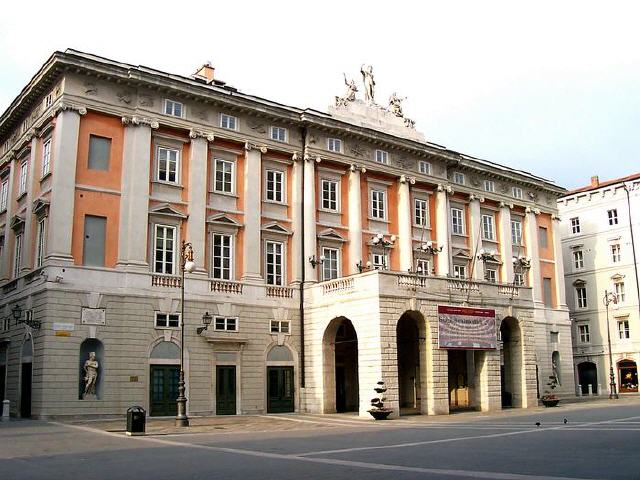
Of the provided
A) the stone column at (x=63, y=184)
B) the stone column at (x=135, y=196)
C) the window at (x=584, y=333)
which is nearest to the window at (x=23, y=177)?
the stone column at (x=63, y=184)

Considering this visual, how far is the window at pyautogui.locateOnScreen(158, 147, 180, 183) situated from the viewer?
33531 millimetres

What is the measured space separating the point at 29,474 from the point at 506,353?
→ 29.9 meters

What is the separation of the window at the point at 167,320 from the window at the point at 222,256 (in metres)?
2.96

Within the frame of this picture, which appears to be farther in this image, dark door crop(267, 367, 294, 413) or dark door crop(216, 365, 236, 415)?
dark door crop(267, 367, 294, 413)

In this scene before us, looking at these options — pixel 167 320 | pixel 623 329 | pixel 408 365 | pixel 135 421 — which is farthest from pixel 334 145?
pixel 623 329

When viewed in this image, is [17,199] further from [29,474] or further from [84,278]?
[29,474]

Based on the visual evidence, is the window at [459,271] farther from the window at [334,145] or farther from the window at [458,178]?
the window at [334,145]

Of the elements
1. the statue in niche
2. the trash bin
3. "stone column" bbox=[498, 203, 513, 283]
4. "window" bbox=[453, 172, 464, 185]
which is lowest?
the trash bin

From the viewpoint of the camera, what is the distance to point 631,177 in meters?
57.8

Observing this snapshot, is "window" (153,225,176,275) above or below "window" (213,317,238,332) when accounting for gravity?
above

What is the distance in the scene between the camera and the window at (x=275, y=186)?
122ft

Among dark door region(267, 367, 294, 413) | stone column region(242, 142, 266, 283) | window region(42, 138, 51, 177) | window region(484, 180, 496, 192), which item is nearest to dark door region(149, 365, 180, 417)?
dark door region(267, 367, 294, 413)

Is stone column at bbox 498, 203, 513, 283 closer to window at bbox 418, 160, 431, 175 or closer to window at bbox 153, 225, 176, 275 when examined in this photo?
window at bbox 418, 160, 431, 175

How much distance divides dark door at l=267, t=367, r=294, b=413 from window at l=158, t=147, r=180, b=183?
1052cm
